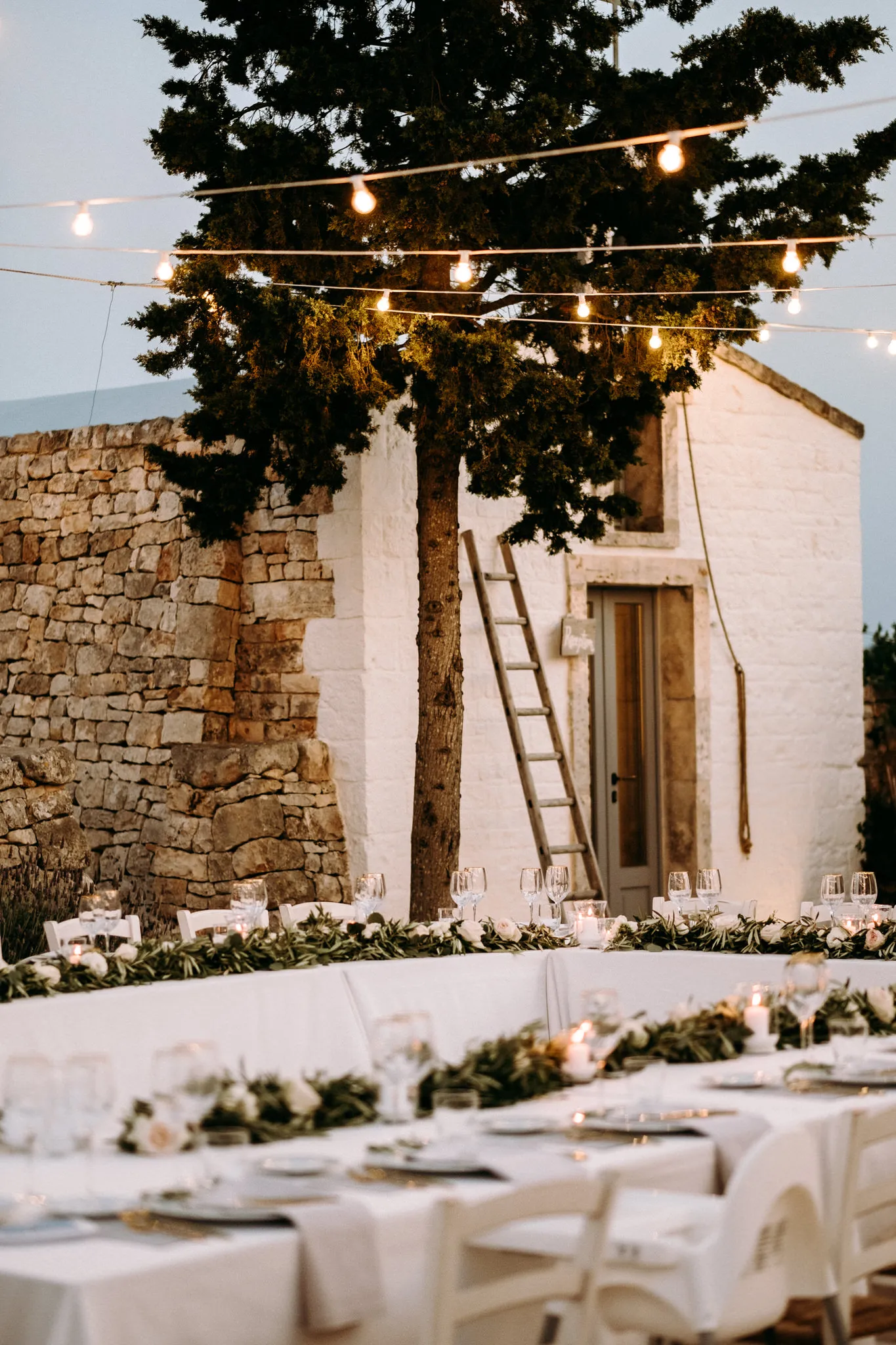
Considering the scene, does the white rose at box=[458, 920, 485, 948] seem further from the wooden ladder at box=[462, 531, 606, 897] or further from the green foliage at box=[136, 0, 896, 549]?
the wooden ladder at box=[462, 531, 606, 897]

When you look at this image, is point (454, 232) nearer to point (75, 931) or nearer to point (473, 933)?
point (473, 933)

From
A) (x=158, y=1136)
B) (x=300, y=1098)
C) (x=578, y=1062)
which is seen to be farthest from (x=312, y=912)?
(x=158, y=1136)

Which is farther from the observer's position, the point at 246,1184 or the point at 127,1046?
the point at 127,1046

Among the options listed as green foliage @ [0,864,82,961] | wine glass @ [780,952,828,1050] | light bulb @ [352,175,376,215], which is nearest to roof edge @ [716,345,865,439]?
light bulb @ [352,175,376,215]

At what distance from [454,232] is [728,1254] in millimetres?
6267

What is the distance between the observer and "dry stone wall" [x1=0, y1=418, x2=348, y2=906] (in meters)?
9.48

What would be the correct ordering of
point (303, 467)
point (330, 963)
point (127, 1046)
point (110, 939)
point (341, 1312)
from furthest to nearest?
point (303, 467), point (110, 939), point (330, 963), point (127, 1046), point (341, 1312)

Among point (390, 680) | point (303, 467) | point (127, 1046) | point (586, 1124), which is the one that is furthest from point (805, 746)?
point (586, 1124)

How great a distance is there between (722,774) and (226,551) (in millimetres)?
3493

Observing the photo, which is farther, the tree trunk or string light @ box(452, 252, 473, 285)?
the tree trunk

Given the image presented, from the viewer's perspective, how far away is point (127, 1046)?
509 centimetres

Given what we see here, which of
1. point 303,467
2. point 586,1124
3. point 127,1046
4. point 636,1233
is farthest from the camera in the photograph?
point 303,467

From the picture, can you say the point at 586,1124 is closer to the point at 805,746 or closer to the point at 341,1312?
the point at 341,1312

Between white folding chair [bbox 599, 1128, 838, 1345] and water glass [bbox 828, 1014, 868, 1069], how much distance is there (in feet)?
3.16
